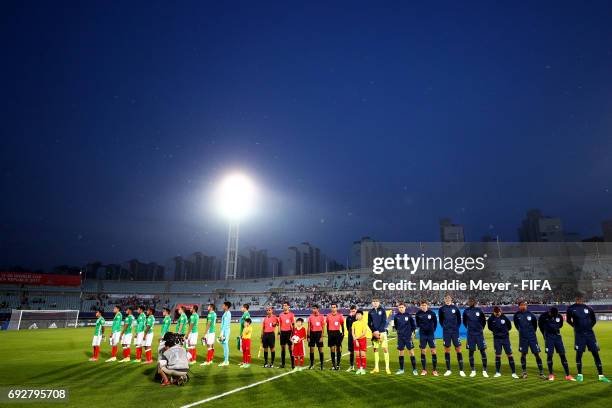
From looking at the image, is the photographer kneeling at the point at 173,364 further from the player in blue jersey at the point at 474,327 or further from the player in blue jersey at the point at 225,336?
the player in blue jersey at the point at 474,327

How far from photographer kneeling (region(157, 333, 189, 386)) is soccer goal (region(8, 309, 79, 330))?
1742 inches

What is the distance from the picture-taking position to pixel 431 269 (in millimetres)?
52438

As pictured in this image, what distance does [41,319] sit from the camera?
151 feet

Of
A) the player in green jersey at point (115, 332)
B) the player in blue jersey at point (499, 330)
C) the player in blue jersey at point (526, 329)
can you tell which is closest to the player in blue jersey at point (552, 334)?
the player in blue jersey at point (526, 329)

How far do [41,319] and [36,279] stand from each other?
1556cm

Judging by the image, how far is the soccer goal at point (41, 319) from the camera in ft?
143

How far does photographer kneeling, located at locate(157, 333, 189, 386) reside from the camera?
10648 mm

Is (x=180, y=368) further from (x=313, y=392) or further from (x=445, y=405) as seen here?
(x=445, y=405)

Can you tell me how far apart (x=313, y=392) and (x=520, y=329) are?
7507mm

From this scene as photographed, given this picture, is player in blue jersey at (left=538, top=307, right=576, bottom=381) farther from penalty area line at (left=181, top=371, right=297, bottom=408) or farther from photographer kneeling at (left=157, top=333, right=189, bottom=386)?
photographer kneeling at (left=157, top=333, right=189, bottom=386)

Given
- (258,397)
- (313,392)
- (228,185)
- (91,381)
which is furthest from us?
(228,185)

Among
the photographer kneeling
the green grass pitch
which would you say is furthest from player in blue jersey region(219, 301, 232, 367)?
the photographer kneeling

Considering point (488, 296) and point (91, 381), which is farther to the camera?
point (488, 296)

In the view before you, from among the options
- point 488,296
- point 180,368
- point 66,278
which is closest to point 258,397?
point 180,368
